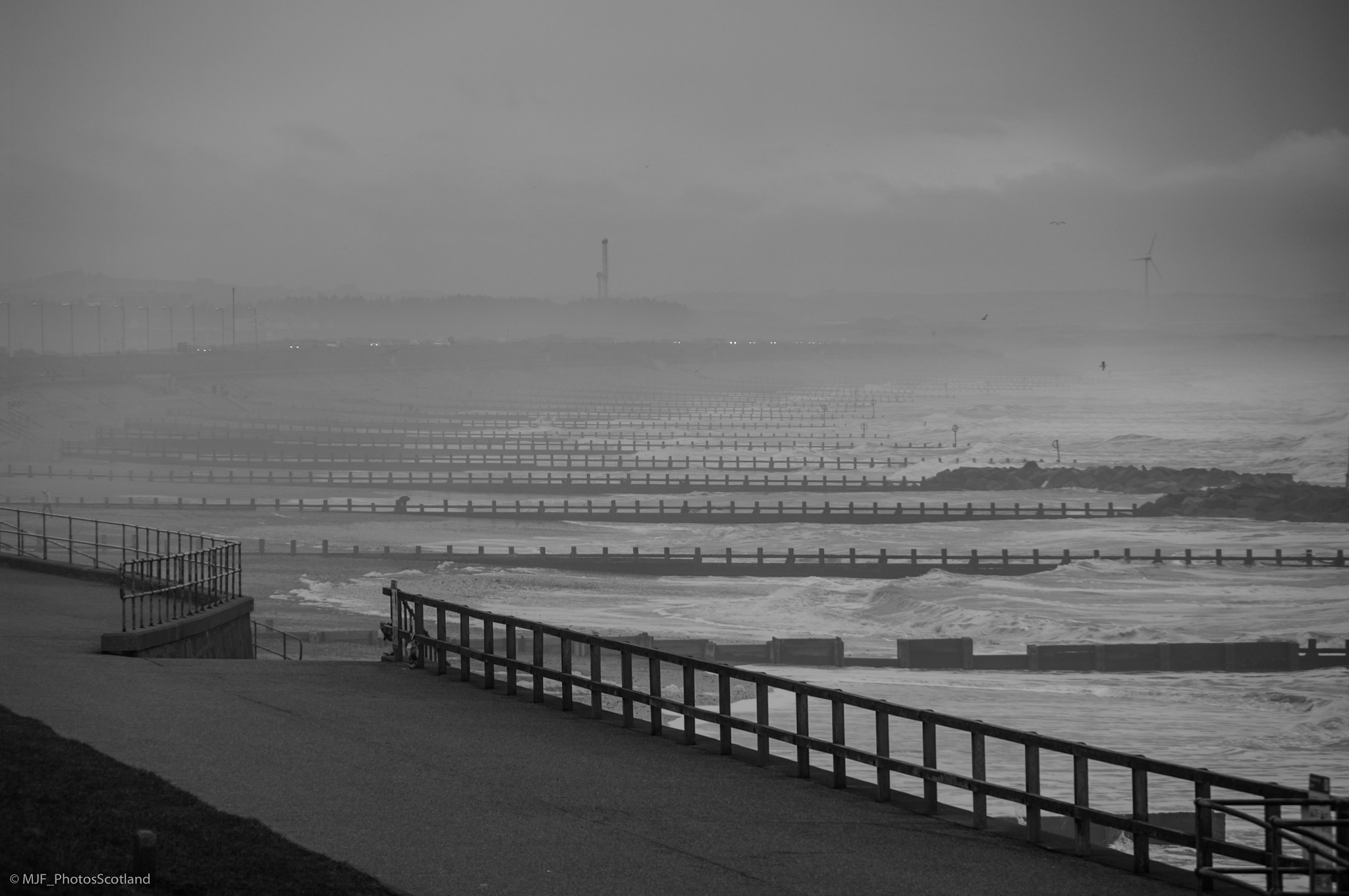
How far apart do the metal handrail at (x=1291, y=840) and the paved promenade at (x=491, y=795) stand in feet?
2.98

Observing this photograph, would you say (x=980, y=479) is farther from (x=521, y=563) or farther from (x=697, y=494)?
(x=521, y=563)

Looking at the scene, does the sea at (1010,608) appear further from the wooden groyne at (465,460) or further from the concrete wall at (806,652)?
the wooden groyne at (465,460)

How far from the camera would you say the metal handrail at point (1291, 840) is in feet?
26.4

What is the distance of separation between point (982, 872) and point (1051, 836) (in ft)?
4.71

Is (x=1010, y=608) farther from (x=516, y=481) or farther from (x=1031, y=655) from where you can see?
(x=516, y=481)

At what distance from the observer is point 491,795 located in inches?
497

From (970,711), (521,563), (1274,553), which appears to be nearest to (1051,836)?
(970,711)

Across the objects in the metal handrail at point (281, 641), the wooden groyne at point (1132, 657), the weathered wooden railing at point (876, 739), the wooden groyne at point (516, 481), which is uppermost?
the wooden groyne at point (516, 481)

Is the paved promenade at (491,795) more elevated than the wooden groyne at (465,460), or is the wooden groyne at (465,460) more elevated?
the wooden groyne at (465,460)

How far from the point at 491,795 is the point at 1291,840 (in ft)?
22.1

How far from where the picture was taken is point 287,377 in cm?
19888

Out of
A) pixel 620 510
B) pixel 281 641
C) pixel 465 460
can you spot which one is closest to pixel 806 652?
pixel 281 641

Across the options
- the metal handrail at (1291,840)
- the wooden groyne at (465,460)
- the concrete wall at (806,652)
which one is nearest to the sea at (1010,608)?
the concrete wall at (806,652)

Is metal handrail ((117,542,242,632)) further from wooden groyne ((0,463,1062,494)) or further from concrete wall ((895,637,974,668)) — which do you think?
wooden groyne ((0,463,1062,494))
